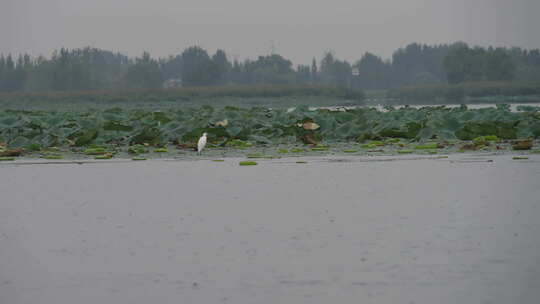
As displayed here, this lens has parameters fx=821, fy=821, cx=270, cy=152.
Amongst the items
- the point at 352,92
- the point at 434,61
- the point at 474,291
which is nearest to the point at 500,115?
the point at 474,291

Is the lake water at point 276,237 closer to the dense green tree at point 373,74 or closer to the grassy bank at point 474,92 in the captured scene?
the grassy bank at point 474,92

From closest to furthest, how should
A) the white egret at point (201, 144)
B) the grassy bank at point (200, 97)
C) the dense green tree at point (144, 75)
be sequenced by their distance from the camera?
the white egret at point (201, 144), the grassy bank at point (200, 97), the dense green tree at point (144, 75)

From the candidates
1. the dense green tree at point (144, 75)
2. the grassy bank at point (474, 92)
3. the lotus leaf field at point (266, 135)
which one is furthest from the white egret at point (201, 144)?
the dense green tree at point (144, 75)

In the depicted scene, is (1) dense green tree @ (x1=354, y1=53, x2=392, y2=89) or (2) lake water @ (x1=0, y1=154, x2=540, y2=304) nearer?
(2) lake water @ (x1=0, y1=154, x2=540, y2=304)

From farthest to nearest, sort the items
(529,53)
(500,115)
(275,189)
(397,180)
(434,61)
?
(434,61) < (529,53) < (500,115) < (397,180) < (275,189)

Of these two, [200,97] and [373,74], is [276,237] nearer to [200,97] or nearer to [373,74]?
[200,97]

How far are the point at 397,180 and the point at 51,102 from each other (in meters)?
43.4

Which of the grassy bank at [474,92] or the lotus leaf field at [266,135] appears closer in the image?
the lotus leaf field at [266,135]

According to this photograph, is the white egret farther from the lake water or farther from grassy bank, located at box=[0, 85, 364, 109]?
grassy bank, located at box=[0, 85, 364, 109]

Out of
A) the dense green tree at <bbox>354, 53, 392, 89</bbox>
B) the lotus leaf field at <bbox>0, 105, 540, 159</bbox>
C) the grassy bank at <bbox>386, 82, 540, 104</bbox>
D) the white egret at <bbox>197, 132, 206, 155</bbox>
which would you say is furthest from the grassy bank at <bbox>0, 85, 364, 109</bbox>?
the dense green tree at <bbox>354, 53, 392, 89</bbox>

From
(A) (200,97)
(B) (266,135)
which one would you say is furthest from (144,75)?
(B) (266,135)

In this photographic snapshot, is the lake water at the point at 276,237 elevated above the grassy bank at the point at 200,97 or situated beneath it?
elevated above

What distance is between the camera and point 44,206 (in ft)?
24.0

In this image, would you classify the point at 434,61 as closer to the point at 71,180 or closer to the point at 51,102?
the point at 51,102
